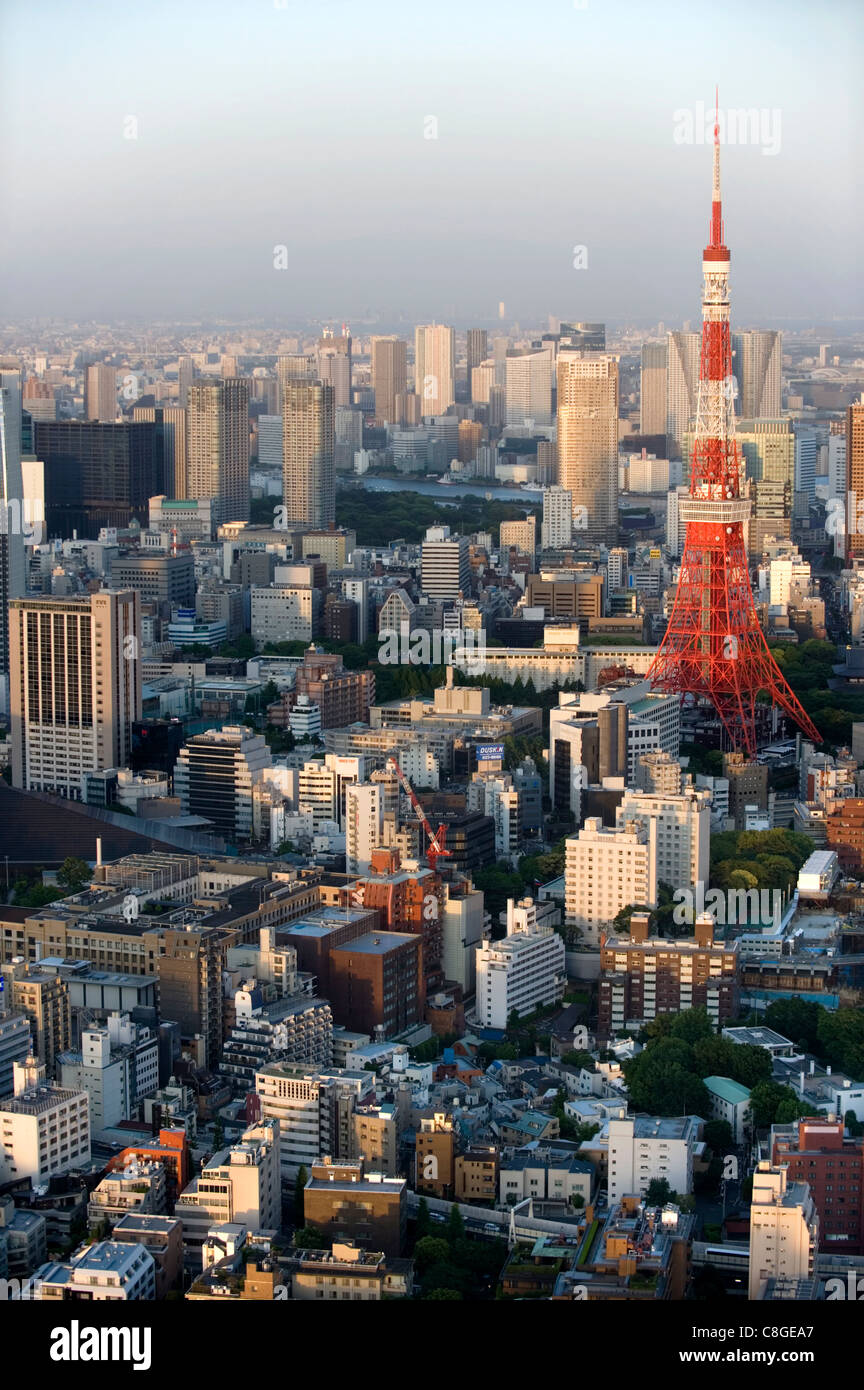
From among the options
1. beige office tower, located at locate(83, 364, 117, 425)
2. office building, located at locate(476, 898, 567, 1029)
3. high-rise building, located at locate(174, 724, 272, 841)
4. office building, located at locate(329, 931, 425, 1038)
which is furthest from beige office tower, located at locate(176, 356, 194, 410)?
office building, located at locate(329, 931, 425, 1038)

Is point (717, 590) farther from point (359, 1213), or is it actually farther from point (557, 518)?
point (557, 518)

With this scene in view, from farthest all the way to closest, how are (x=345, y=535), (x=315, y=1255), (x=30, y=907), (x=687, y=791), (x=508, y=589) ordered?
(x=345, y=535)
(x=508, y=589)
(x=687, y=791)
(x=30, y=907)
(x=315, y=1255)

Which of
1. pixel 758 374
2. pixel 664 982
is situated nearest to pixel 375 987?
pixel 664 982

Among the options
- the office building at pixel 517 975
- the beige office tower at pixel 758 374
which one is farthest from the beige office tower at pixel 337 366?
the office building at pixel 517 975

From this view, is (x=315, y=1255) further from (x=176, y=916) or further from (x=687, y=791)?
(x=687, y=791)
